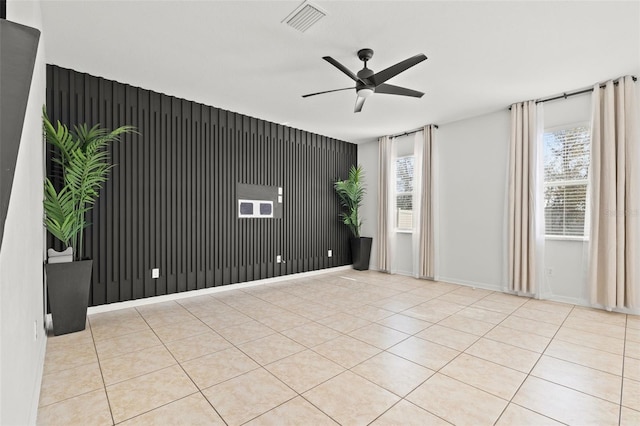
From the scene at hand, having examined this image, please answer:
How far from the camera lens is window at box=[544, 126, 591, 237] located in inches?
165

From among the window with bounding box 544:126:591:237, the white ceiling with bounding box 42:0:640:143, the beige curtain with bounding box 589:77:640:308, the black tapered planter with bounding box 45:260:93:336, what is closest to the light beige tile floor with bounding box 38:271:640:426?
the black tapered planter with bounding box 45:260:93:336

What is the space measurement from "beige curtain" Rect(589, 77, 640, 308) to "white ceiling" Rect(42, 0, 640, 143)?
392 millimetres

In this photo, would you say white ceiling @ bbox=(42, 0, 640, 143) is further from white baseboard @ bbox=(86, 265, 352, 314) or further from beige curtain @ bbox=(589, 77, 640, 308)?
white baseboard @ bbox=(86, 265, 352, 314)

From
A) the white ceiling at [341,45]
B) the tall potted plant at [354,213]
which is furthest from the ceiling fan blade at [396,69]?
the tall potted plant at [354,213]

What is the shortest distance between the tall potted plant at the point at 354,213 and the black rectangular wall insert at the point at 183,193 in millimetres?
836

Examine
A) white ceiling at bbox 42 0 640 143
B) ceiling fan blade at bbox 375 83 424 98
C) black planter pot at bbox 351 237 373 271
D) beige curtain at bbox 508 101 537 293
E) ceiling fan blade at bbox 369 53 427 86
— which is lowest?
black planter pot at bbox 351 237 373 271

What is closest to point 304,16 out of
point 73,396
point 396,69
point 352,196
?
point 396,69

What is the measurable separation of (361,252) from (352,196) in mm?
1274

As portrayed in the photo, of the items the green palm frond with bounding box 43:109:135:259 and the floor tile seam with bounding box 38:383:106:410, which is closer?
the floor tile seam with bounding box 38:383:106:410

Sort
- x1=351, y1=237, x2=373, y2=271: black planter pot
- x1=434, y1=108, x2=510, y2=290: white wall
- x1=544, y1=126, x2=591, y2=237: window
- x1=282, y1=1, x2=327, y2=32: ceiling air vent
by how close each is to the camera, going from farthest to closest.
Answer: x1=351, y1=237, x2=373, y2=271: black planter pot
x1=434, y1=108, x2=510, y2=290: white wall
x1=544, y1=126, x2=591, y2=237: window
x1=282, y1=1, x2=327, y2=32: ceiling air vent

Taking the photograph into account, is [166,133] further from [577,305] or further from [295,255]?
[577,305]

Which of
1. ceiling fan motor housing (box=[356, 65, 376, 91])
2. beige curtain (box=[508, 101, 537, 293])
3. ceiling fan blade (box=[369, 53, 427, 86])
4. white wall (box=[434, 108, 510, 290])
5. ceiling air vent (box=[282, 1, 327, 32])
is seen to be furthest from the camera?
white wall (box=[434, 108, 510, 290])

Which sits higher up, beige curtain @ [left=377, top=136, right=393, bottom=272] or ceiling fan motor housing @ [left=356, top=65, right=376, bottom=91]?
ceiling fan motor housing @ [left=356, top=65, right=376, bottom=91]

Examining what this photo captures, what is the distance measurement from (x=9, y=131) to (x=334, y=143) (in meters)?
6.37
